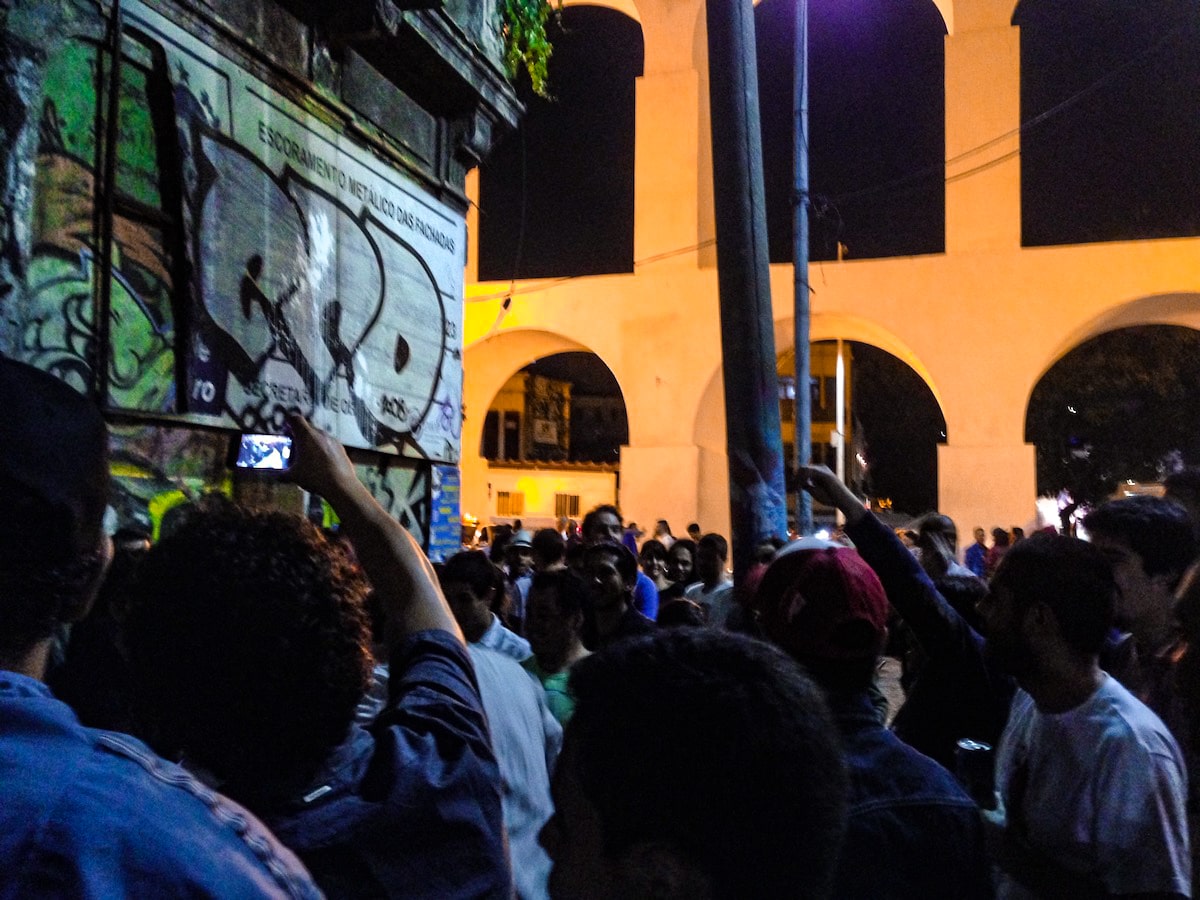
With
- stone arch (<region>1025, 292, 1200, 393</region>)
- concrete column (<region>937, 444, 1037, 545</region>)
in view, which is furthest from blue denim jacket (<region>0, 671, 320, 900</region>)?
stone arch (<region>1025, 292, 1200, 393</region>)

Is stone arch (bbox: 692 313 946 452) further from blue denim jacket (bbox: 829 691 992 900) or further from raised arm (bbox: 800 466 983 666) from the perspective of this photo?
blue denim jacket (bbox: 829 691 992 900)

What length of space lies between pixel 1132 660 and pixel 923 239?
64.3 ft

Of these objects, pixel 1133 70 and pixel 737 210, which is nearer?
pixel 737 210

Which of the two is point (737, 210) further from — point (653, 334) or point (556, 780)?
point (653, 334)

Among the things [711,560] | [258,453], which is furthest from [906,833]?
[711,560]

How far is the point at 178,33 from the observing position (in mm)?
6227

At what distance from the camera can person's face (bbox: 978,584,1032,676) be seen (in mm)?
2801

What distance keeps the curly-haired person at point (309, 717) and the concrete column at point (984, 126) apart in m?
20.1

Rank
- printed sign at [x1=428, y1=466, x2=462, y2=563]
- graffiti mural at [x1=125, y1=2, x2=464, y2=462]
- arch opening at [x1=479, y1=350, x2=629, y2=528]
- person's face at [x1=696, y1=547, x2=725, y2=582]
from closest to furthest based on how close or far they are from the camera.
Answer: graffiti mural at [x1=125, y1=2, x2=464, y2=462]
person's face at [x1=696, y1=547, x2=725, y2=582]
printed sign at [x1=428, y1=466, x2=462, y2=563]
arch opening at [x1=479, y1=350, x2=629, y2=528]

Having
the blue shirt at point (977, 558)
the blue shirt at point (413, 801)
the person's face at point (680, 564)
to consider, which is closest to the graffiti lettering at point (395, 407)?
the person's face at point (680, 564)

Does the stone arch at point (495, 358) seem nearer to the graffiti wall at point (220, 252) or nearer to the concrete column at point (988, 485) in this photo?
the concrete column at point (988, 485)

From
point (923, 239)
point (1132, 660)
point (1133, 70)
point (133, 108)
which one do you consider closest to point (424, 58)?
point (133, 108)

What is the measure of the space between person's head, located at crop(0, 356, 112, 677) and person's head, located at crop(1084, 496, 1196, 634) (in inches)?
121

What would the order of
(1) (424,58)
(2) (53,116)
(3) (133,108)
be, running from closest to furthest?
(2) (53,116) → (3) (133,108) → (1) (424,58)
